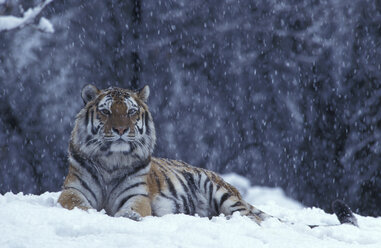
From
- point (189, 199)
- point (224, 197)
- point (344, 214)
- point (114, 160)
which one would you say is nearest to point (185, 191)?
point (189, 199)

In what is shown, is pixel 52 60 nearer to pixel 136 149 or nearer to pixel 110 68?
pixel 110 68

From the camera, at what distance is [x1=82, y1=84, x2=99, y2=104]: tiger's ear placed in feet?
12.8

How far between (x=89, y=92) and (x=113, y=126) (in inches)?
16.3

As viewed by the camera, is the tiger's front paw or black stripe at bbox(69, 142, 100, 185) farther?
black stripe at bbox(69, 142, 100, 185)

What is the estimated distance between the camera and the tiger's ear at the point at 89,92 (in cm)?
390

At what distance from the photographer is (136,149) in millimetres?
3754

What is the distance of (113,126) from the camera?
365 cm

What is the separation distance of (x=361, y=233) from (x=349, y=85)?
17.7ft

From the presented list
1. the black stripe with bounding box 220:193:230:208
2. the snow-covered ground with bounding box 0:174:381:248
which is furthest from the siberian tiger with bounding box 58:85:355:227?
the snow-covered ground with bounding box 0:174:381:248

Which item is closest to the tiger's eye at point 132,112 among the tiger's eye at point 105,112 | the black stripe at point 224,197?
the tiger's eye at point 105,112

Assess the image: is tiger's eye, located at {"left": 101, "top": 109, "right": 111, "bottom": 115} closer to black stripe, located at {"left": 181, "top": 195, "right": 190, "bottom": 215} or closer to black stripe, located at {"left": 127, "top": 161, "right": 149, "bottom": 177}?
black stripe, located at {"left": 127, "top": 161, "right": 149, "bottom": 177}

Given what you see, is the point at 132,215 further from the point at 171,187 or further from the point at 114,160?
the point at 171,187

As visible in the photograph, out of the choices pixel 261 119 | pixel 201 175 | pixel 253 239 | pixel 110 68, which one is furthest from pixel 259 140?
pixel 253 239

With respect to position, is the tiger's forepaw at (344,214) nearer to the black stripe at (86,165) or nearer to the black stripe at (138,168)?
the black stripe at (138,168)
